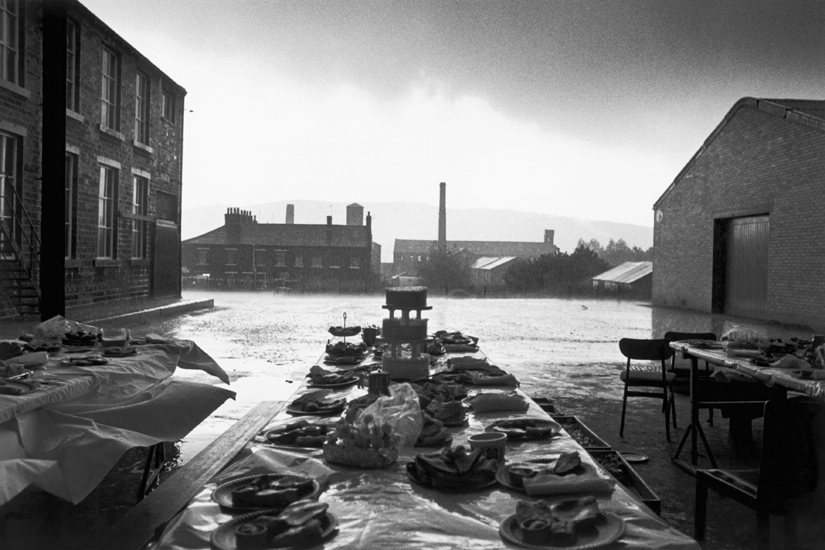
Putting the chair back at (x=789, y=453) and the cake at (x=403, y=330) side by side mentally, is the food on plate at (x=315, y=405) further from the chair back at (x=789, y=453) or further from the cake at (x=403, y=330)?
the chair back at (x=789, y=453)

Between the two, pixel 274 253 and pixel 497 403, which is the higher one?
pixel 274 253

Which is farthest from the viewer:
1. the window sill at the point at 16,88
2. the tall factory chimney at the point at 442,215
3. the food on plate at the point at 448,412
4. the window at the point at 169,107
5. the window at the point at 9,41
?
the tall factory chimney at the point at 442,215

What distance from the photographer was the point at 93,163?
16.9 m

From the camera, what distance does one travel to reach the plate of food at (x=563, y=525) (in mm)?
2004

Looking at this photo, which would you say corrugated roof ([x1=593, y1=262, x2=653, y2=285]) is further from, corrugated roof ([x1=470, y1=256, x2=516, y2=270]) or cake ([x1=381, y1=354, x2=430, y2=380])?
cake ([x1=381, y1=354, x2=430, y2=380])

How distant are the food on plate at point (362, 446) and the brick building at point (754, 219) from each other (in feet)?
52.1

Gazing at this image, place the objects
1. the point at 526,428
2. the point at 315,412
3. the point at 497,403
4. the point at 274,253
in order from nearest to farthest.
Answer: the point at 526,428 → the point at 315,412 → the point at 497,403 → the point at 274,253

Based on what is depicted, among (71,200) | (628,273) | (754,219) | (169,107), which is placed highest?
(169,107)

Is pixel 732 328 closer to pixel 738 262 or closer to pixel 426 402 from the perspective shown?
pixel 426 402

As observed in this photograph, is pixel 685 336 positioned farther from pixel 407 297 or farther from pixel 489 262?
pixel 489 262

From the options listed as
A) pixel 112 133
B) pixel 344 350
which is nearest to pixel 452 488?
pixel 344 350

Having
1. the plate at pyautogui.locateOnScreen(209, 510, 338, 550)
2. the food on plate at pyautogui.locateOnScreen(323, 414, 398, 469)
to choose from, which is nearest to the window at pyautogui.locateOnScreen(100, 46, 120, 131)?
the food on plate at pyautogui.locateOnScreen(323, 414, 398, 469)

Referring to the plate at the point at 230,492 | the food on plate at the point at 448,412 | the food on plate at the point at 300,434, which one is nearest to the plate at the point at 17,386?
the food on plate at the point at 300,434

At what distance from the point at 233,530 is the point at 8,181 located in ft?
43.3
